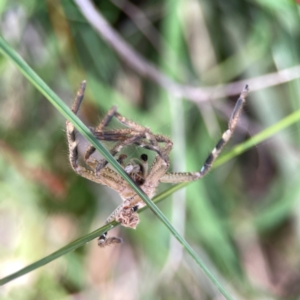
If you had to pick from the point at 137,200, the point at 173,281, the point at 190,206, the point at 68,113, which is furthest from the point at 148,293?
the point at 68,113

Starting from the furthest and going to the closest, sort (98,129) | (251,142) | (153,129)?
(153,129), (251,142), (98,129)

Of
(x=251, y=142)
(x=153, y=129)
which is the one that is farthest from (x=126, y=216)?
(x=153, y=129)

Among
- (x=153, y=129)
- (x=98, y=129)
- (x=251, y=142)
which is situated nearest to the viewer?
(x=98, y=129)

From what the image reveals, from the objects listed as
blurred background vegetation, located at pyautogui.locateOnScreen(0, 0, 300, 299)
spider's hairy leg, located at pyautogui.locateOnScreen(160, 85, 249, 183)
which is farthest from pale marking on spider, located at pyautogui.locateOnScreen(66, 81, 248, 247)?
blurred background vegetation, located at pyautogui.locateOnScreen(0, 0, 300, 299)

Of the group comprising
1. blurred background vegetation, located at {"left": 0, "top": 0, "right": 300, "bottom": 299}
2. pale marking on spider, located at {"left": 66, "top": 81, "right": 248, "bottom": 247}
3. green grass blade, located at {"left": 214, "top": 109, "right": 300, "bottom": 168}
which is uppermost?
blurred background vegetation, located at {"left": 0, "top": 0, "right": 300, "bottom": 299}

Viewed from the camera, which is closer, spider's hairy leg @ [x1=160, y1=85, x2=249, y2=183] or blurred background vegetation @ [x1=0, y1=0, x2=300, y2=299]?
spider's hairy leg @ [x1=160, y1=85, x2=249, y2=183]

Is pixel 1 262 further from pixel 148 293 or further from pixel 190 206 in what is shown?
pixel 190 206

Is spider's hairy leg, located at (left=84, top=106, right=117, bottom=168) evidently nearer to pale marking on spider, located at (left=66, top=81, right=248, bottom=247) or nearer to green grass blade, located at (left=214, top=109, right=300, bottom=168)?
pale marking on spider, located at (left=66, top=81, right=248, bottom=247)

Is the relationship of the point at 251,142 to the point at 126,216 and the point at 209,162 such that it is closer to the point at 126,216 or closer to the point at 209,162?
the point at 209,162

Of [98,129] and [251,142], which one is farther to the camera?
[251,142]
